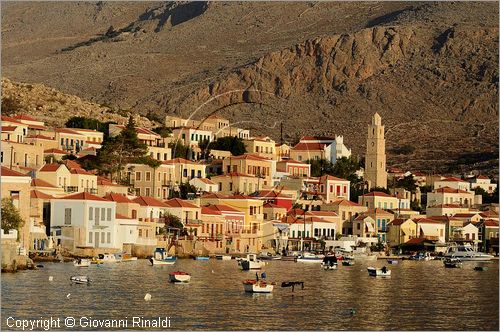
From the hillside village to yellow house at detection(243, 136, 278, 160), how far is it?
0.15 metres

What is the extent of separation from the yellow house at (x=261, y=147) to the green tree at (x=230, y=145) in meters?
0.60

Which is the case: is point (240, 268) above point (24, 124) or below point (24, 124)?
below

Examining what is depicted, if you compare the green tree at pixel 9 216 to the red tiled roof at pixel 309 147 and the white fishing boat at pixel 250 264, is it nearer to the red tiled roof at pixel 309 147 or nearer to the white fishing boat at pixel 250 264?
the white fishing boat at pixel 250 264

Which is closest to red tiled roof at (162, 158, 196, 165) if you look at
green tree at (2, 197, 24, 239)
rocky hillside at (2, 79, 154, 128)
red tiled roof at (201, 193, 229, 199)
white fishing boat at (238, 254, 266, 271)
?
red tiled roof at (201, 193, 229, 199)

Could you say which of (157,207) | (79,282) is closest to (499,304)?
(79,282)

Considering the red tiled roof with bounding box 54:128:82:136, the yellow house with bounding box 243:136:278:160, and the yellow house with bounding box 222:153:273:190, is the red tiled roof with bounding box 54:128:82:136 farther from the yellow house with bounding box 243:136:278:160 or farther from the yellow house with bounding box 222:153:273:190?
the yellow house with bounding box 243:136:278:160

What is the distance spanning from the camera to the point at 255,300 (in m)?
63.1

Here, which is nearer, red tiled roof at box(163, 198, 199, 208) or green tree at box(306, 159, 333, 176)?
red tiled roof at box(163, 198, 199, 208)

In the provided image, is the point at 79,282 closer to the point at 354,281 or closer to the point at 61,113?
the point at 354,281

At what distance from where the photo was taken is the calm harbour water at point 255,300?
54.8 meters

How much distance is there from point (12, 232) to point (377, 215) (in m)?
63.9

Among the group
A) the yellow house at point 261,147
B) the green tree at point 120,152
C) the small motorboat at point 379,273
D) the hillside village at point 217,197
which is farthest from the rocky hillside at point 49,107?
the small motorboat at point 379,273

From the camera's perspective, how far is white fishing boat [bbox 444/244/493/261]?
4591 inches

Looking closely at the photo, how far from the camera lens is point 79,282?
69.4 m
